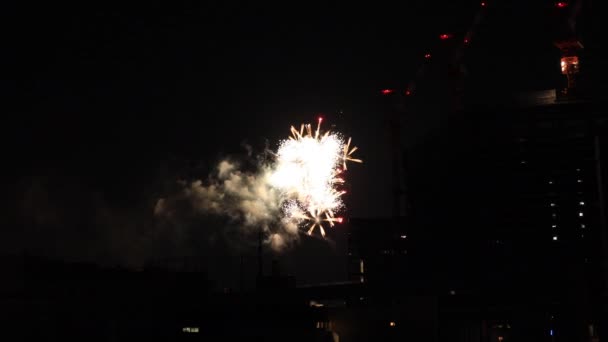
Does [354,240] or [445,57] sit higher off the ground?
[445,57]

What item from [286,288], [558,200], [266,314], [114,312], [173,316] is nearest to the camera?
[114,312]

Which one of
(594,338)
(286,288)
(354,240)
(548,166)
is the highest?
(548,166)

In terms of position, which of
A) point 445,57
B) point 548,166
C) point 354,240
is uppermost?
point 445,57

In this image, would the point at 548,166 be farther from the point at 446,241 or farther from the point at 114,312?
the point at 114,312

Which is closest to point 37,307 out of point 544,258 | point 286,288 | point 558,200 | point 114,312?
point 114,312

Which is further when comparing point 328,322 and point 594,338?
point 594,338

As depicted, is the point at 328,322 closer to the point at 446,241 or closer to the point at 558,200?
the point at 446,241

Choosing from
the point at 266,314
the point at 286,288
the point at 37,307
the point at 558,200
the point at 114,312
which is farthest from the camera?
the point at 558,200

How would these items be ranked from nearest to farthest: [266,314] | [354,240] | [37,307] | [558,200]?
[37,307]
[266,314]
[354,240]
[558,200]

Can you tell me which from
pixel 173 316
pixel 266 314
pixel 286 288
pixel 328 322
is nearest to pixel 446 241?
pixel 286 288
